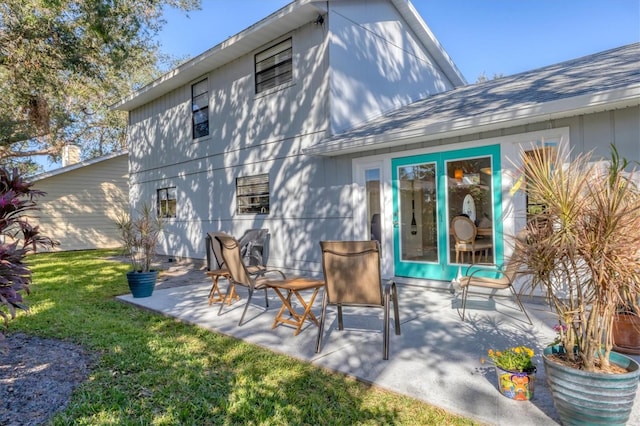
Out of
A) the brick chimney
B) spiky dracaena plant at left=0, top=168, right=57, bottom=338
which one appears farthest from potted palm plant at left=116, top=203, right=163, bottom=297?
the brick chimney

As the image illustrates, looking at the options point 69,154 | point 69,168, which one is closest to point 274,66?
point 69,168

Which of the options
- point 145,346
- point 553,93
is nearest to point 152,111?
point 145,346

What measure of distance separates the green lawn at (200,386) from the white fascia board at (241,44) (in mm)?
5834

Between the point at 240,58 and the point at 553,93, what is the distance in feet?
22.2

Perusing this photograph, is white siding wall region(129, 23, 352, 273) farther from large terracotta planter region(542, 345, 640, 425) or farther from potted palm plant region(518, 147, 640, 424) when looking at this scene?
large terracotta planter region(542, 345, 640, 425)

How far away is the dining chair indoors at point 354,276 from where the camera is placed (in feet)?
11.5

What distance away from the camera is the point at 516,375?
257 centimetres

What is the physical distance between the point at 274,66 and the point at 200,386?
7.13 metres

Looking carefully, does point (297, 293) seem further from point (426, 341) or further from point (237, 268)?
point (426, 341)

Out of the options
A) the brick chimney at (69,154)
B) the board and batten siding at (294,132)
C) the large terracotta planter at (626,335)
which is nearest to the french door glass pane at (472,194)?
the board and batten siding at (294,132)

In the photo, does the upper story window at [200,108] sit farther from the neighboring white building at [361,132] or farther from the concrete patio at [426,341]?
the concrete patio at [426,341]

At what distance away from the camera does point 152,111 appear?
40.6ft

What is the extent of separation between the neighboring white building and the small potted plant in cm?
292

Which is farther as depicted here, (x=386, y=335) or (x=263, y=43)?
(x=263, y=43)
